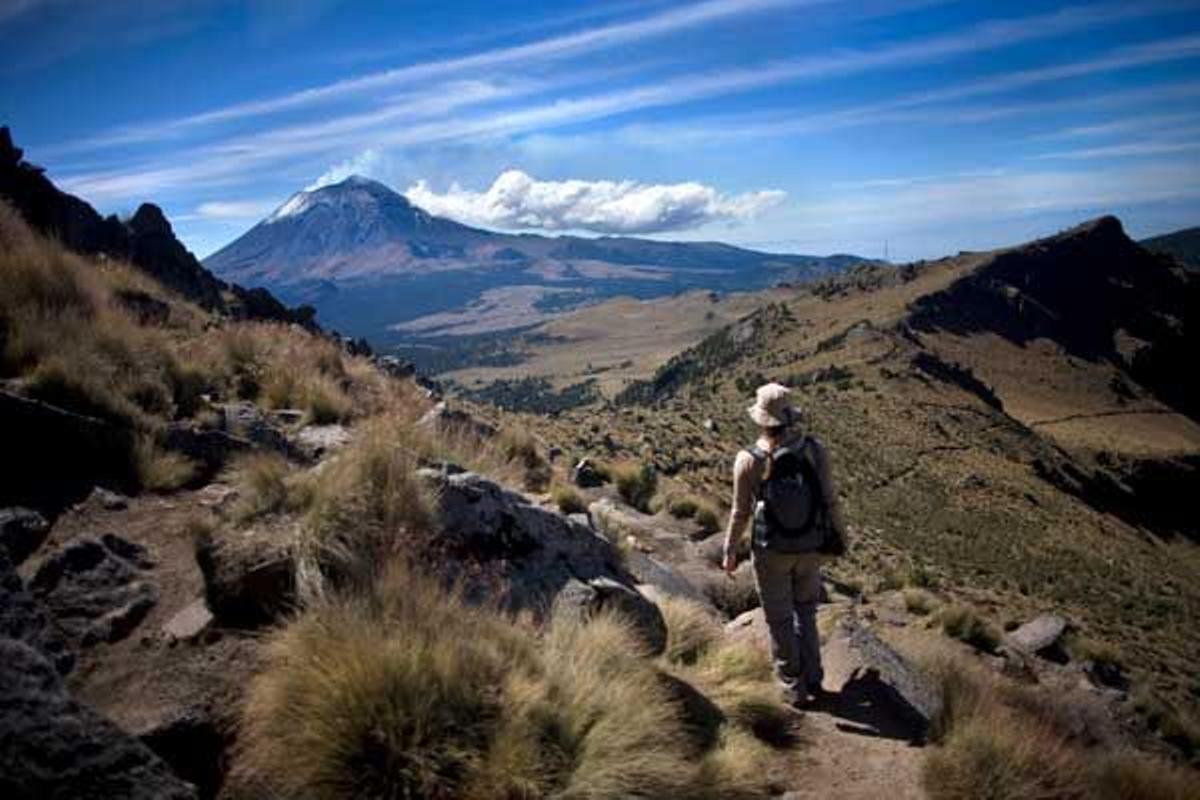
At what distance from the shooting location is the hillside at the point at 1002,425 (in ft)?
107

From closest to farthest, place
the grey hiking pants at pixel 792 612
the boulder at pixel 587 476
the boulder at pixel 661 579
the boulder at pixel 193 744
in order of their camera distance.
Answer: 1. the boulder at pixel 193 744
2. the grey hiking pants at pixel 792 612
3. the boulder at pixel 661 579
4. the boulder at pixel 587 476

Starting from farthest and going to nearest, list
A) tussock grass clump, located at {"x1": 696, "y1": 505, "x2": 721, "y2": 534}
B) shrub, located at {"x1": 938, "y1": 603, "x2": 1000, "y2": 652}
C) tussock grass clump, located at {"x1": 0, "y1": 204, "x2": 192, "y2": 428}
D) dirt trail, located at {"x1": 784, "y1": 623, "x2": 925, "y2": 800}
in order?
tussock grass clump, located at {"x1": 696, "y1": 505, "x2": 721, "y2": 534}
shrub, located at {"x1": 938, "y1": 603, "x2": 1000, "y2": 652}
tussock grass clump, located at {"x1": 0, "y1": 204, "x2": 192, "y2": 428}
dirt trail, located at {"x1": 784, "y1": 623, "x2": 925, "y2": 800}

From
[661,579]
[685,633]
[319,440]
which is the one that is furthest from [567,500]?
[685,633]

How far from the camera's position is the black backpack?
654cm

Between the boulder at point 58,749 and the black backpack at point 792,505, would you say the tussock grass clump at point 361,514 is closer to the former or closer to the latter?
the boulder at point 58,749

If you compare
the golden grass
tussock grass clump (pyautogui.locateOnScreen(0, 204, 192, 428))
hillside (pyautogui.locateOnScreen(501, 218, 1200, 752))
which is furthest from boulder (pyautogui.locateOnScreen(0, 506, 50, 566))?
hillside (pyautogui.locateOnScreen(501, 218, 1200, 752))

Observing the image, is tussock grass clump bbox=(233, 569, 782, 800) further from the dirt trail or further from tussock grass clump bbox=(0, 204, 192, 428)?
tussock grass clump bbox=(0, 204, 192, 428)

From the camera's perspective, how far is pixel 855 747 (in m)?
6.41

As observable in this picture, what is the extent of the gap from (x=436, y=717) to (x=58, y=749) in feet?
5.60

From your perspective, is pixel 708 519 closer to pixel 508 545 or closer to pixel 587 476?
pixel 587 476

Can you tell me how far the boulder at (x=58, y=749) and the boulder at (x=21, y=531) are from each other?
9.43 feet

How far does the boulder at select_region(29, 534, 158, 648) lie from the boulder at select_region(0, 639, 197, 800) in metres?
1.94

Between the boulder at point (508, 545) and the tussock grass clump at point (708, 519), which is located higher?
the boulder at point (508, 545)

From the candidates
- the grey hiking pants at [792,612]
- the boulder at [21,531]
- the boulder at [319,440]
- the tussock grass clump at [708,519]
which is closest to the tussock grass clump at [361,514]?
the boulder at [21,531]
